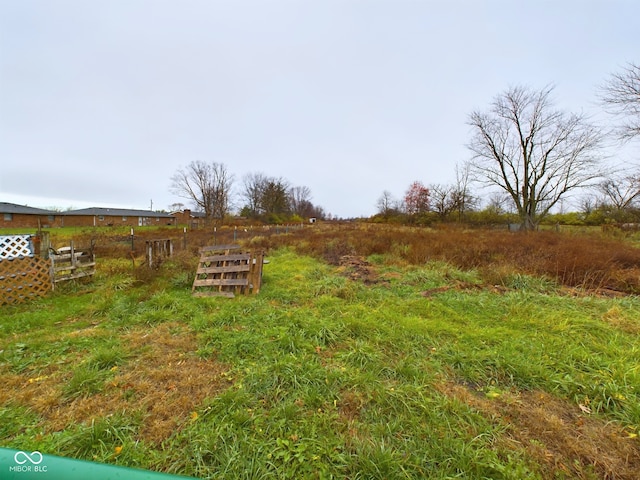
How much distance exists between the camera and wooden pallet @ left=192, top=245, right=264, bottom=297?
557 cm

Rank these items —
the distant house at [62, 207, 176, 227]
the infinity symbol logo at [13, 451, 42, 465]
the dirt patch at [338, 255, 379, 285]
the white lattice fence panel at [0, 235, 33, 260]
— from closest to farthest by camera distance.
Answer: the infinity symbol logo at [13, 451, 42, 465]
the white lattice fence panel at [0, 235, 33, 260]
the dirt patch at [338, 255, 379, 285]
the distant house at [62, 207, 176, 227]

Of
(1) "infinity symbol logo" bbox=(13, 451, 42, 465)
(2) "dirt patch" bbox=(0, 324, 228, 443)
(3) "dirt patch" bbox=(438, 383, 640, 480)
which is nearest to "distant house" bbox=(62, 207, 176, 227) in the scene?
(2) "dirt patch" bbox=(0, 324, 228, 443)

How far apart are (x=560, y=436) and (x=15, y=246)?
9.00 meters

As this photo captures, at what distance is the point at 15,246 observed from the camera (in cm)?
514

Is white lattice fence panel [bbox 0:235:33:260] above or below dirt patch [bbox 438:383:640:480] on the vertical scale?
above

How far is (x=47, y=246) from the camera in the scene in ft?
19.0

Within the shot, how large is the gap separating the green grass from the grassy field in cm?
2

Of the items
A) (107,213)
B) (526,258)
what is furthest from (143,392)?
(107,213)

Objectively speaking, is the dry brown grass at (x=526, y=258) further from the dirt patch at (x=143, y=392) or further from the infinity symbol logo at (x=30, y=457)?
the infinity symbol logo at (x=30, y=457)

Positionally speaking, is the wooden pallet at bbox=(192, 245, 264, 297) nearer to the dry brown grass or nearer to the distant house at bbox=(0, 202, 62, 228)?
the dry brown grass

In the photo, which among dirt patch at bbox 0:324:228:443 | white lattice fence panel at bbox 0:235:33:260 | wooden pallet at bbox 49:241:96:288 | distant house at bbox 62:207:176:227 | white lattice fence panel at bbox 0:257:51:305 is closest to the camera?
dirt patch at bbox 0:324:228:443

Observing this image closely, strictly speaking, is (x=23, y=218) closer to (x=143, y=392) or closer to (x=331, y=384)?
(x=143, y=392)

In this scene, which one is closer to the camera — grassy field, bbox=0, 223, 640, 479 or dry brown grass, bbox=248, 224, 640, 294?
grassy field, bbox=0, 223, 640, 479

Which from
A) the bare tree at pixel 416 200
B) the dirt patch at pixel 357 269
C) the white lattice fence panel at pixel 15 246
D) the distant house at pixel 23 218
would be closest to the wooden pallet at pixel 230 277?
the dirt patch at pixel 357 269
